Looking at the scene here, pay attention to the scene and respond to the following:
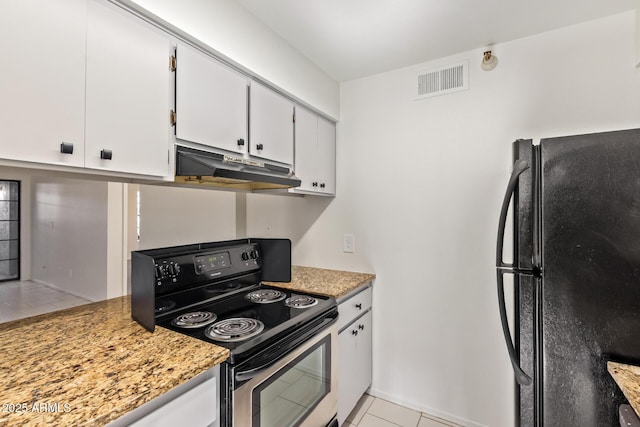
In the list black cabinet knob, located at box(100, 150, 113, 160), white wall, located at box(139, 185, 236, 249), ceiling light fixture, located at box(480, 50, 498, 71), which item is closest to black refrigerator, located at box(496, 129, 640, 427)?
ceiling light fixture, located at box(480, 50, 498, 71)

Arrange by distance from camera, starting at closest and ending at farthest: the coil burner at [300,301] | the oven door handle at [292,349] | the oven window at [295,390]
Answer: the oven door handle at [292,349] < the oven window at [295,390] < the coil burner at [300,301]

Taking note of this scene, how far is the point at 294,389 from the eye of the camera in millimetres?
1316

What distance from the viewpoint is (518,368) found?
1.10m

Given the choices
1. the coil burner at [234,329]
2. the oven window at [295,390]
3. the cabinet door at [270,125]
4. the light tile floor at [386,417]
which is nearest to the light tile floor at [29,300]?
the coil burner at [234,329]

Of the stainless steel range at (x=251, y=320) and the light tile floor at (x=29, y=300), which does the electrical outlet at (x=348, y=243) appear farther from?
the light tile floor at (x=29, y=300)

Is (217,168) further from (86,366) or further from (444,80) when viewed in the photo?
(444,80)

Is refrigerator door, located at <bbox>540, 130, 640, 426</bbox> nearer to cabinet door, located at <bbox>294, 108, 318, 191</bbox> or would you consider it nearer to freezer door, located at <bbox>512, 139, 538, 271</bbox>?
freezer door, located at <bbox>512, 139, 538, 271</bbox>

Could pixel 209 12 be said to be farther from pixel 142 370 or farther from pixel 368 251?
pixel 368 251

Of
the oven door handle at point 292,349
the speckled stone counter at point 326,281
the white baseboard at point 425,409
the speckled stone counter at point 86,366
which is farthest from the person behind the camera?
the white baseboard at point 425,409

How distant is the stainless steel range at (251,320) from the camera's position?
3.46 ft

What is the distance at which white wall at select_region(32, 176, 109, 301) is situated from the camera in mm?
1371

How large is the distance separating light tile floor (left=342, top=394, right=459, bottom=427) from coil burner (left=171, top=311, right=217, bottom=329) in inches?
49.1

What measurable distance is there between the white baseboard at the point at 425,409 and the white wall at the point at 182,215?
1615mm

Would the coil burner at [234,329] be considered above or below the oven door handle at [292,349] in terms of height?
above
